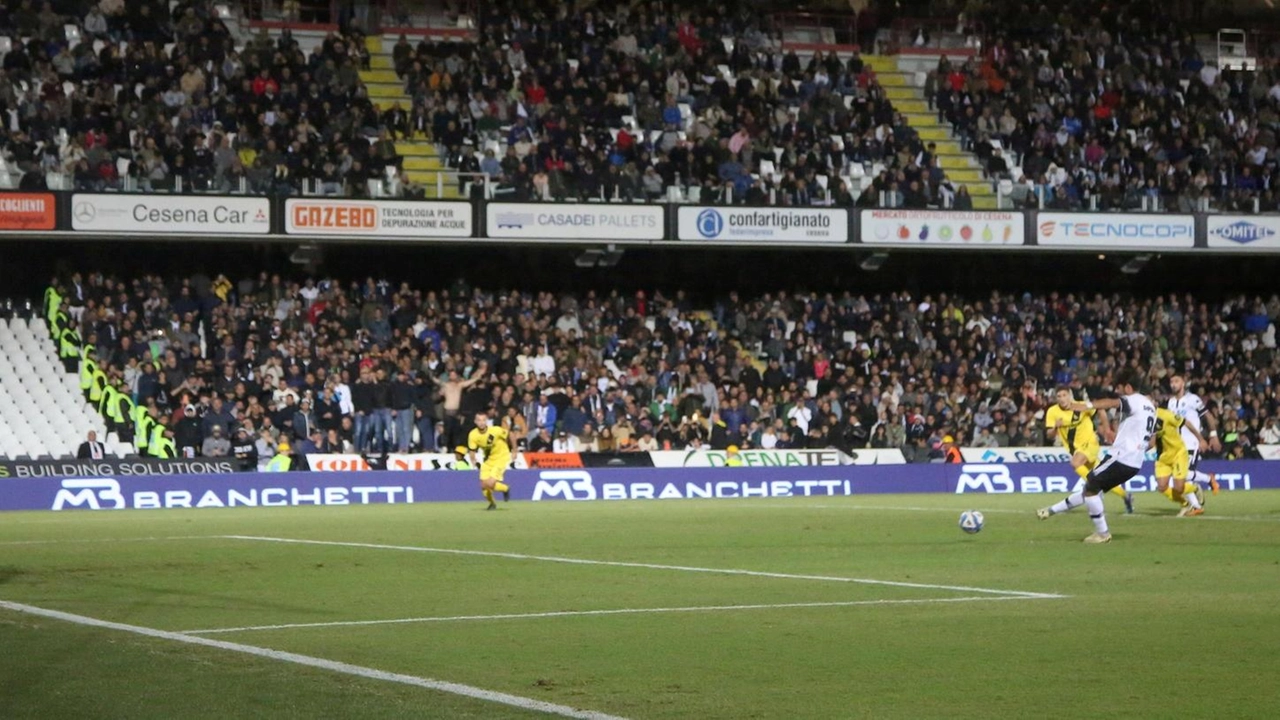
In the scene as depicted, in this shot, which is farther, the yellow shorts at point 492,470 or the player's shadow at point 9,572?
the yellow shorts at point 492,470

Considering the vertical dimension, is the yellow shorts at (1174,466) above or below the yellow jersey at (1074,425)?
below

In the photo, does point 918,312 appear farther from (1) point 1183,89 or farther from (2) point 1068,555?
(2) point 1068,555

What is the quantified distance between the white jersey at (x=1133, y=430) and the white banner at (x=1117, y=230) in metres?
24.4

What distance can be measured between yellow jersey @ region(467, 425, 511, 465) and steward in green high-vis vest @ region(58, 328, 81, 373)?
10.7 m

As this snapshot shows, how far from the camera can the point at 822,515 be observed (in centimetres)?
2684

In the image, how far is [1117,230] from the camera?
44.2 metres

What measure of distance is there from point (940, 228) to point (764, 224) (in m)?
4.27

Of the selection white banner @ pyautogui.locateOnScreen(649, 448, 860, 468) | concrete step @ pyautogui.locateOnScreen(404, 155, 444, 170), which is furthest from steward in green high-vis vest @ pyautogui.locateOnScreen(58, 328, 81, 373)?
white banner @ pyautogui.locateOnScreen(649, 448, 860, 468)

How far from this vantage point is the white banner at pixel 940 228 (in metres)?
42.5

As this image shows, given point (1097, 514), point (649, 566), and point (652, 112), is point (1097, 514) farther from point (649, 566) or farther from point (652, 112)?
point (652, 112)

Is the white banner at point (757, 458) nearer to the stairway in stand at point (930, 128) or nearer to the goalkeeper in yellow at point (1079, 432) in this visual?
the stairway in stand at point (930, 128)

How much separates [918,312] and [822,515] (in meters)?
18.3

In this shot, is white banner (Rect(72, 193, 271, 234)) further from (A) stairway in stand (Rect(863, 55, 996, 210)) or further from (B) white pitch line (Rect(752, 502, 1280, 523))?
(A) stairway in stand (Rect(863, 55, 996, 210))

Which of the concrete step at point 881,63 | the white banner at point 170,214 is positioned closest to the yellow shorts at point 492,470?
the white banner at point 170,214
